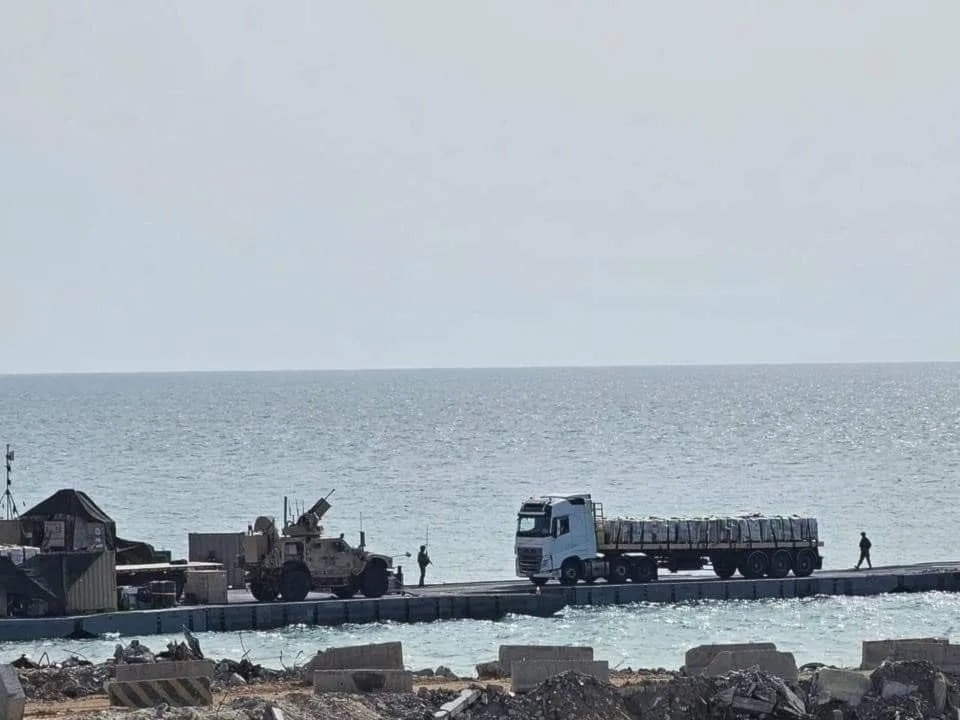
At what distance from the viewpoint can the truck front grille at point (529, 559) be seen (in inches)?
2272

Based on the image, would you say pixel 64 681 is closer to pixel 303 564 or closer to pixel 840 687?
pixel 840 687

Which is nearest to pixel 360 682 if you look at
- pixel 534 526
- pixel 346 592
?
pixel 346 592

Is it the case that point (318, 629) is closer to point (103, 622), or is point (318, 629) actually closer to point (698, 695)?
point (103, 622)

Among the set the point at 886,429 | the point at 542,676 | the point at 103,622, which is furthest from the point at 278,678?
the point at 886,429

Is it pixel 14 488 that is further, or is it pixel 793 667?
pixel 14 488

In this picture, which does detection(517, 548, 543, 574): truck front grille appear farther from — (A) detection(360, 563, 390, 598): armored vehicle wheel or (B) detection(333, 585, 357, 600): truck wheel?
(B) detection(333, 585, 357, 600): truck wheel

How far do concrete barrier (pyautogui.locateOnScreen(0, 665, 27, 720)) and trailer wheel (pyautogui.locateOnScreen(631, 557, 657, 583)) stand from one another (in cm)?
3191

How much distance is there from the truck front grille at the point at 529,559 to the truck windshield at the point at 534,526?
1.52 feet

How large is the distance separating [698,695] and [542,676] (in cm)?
245

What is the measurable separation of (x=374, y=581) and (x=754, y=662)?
79.0ft

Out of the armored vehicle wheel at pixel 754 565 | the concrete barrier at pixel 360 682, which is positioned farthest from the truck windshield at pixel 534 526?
the concrete barrier at pixel 360 682

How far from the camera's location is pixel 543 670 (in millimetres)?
31172

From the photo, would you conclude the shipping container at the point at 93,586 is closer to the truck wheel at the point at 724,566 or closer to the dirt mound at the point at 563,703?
the truck wheel at the point at 724,566

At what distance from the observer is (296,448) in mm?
157125
